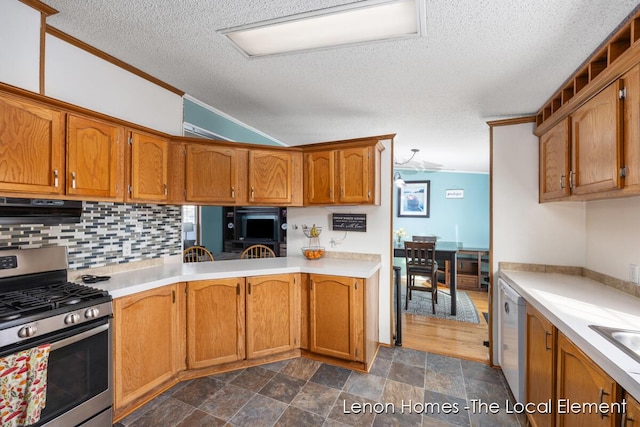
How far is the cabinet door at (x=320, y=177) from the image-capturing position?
2854 millimetres

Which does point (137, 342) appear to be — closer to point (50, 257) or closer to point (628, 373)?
point (50, 257)

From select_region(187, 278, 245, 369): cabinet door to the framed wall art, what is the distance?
205 inches

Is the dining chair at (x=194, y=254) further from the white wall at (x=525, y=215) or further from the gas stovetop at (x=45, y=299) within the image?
the white wall at (x=525, y=215)


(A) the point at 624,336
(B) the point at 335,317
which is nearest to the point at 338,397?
(B) the point at 335,317

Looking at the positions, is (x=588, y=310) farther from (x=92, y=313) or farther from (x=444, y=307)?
(x=444, y=307)

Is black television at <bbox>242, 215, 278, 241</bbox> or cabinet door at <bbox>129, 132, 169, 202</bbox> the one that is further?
black television at <bbox>242, 215, 278, 241</bbox>

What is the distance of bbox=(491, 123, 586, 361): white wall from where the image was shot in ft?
8.00

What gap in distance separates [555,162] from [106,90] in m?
3.51

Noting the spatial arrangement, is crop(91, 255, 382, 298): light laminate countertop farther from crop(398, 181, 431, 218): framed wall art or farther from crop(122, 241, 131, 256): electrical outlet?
crop(398, 181, 431, 218): framed wall art

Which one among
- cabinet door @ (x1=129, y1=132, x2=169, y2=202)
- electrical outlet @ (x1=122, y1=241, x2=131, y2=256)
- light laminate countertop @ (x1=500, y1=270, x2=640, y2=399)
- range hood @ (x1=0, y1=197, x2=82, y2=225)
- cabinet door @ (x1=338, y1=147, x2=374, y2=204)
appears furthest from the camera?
cabinet door @ (x1=338, y1=147, x2=374, y2=204)

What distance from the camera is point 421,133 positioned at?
145 inches

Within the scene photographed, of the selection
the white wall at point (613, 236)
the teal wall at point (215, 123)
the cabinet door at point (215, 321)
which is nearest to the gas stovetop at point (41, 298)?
the cabinet door at point (215, 321)

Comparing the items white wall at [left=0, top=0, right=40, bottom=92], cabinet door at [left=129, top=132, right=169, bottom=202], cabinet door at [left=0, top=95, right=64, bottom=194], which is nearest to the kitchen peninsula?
cabinet door at [left=129, top=132, right=169, bottom=202]

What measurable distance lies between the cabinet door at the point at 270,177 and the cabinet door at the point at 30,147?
1.44 m
